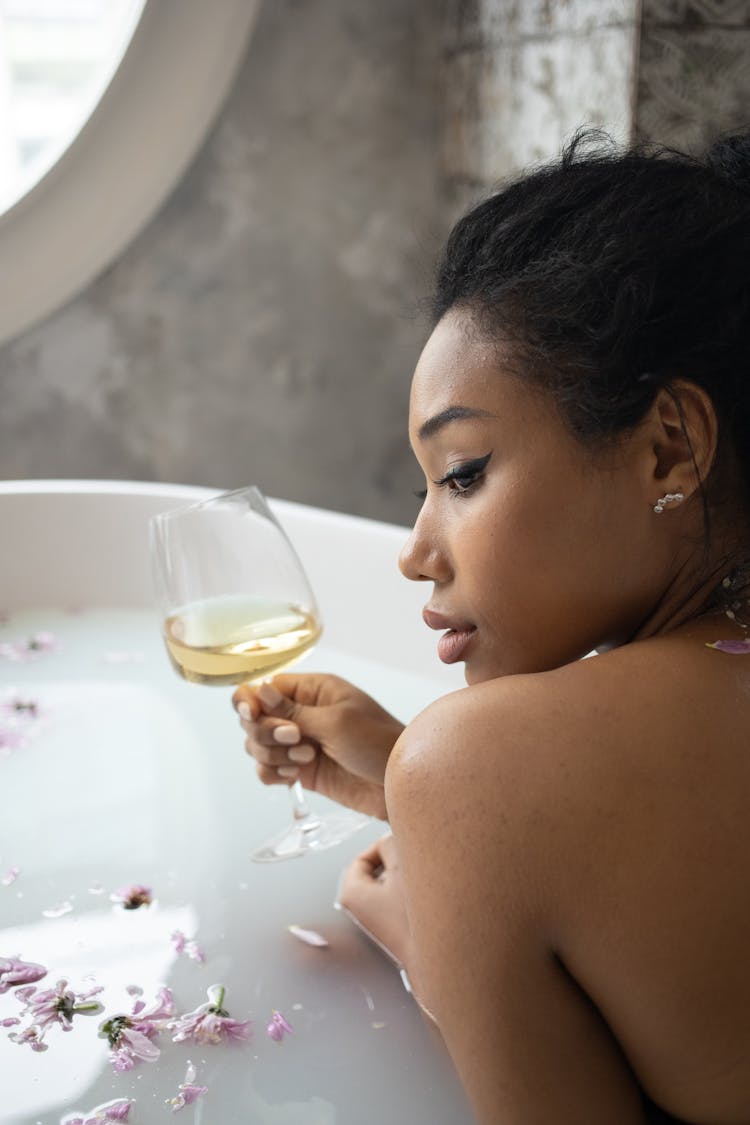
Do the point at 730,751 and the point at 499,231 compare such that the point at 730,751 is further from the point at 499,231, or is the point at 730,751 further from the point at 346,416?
the point at 346,416

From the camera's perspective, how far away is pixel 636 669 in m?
0.80

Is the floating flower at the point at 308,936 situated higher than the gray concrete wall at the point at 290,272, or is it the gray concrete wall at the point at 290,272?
the gray concrete wall at the point at 290,272

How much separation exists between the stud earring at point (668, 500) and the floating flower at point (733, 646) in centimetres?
11

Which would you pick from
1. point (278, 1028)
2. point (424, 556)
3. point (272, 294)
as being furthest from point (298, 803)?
point (272, 294)

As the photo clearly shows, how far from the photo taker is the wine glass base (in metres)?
1.24

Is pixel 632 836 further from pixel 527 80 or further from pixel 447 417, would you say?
pixel 527 80

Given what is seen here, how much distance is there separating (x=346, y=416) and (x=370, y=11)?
0.90 m

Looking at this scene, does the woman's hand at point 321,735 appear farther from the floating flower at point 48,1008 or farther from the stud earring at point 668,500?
the stud earring at point 668,500

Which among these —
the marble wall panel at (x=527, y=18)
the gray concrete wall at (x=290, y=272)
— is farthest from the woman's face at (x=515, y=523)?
the gray concrete wall at (x=290, y=272)

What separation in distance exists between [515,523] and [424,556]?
98 mm

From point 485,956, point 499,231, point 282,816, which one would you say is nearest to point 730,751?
point 485,956

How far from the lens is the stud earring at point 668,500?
86cm

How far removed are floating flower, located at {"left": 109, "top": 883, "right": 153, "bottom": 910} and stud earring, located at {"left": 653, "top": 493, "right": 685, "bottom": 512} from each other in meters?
0.66

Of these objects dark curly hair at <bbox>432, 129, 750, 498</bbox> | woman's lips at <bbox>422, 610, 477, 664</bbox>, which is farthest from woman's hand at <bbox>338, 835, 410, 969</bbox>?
dark curly hair at <bbox>432, 129, 750, 498</bbox>
